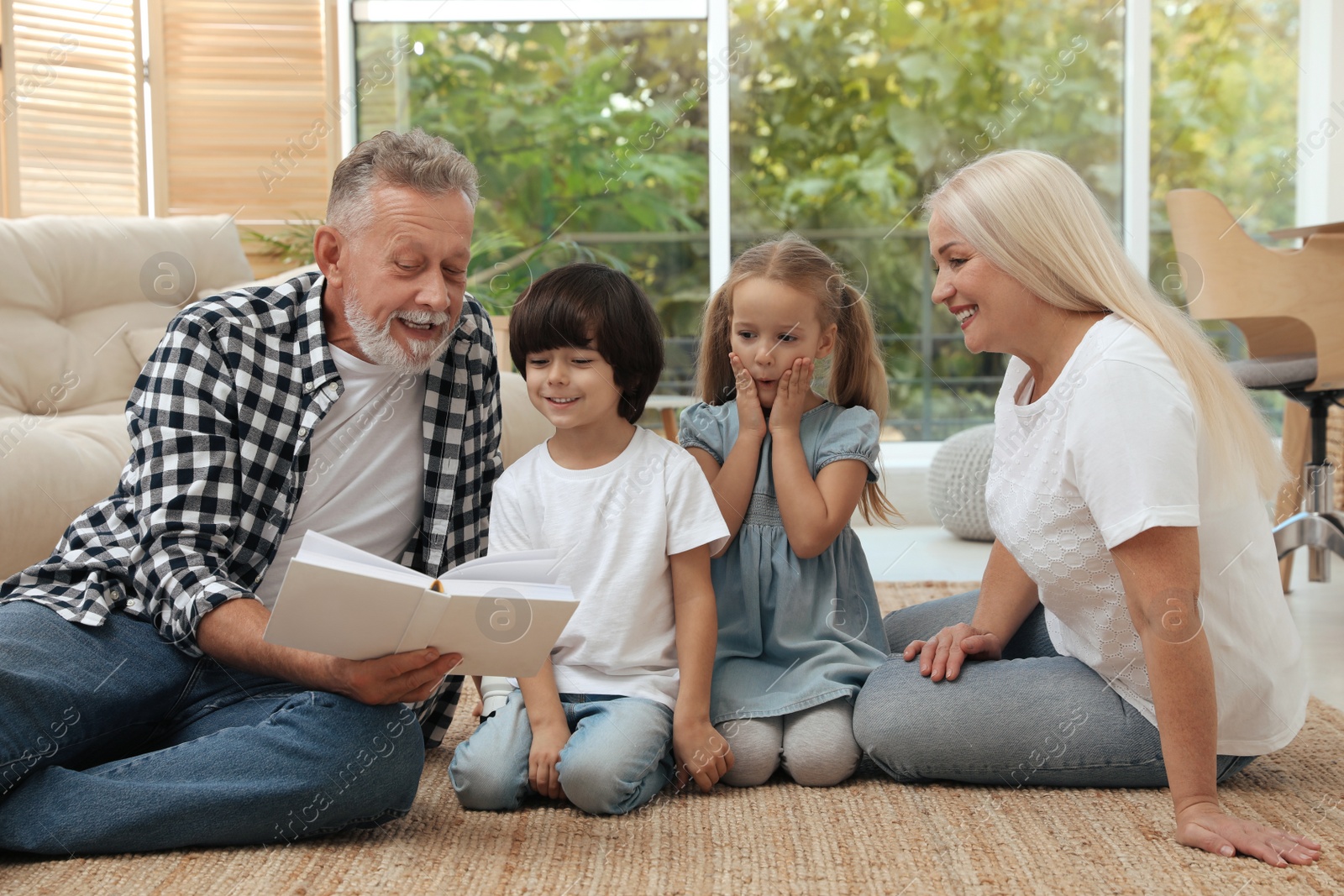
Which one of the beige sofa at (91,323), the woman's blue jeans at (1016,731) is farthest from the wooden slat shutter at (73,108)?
the woman's blue jeans at (1016,731)

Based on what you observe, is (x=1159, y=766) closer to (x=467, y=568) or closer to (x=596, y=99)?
(x=467, y=568)

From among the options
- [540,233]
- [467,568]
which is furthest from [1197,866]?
[540,233]

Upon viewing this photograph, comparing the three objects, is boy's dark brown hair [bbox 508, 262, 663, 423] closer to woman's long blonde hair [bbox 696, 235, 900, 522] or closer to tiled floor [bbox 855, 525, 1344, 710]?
woman's long blonde hair [bbox 696, 235, 900, 522]

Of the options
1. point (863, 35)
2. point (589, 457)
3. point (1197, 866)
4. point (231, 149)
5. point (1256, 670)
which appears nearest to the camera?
point (1197, 866)

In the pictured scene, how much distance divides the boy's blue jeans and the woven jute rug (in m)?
0.02

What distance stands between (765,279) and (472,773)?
73 cm

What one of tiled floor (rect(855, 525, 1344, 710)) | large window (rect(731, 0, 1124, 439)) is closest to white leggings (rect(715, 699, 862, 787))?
tiled floor (rect(855, 525, 1344, 710))

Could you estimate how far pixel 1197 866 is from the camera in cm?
113

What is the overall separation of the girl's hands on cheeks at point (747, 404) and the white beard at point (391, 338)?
0.39 m

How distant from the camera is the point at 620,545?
143 cm

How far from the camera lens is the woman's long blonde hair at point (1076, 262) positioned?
124 centimetres

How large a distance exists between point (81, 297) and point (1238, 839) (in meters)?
2.43

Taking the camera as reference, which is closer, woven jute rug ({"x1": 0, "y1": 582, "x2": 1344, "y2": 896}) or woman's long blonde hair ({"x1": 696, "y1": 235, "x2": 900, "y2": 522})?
woven jute rug ({"x1": 0, "y1": 582, "x2": 1344, "y2": 896})

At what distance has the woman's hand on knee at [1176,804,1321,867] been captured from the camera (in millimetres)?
1120
